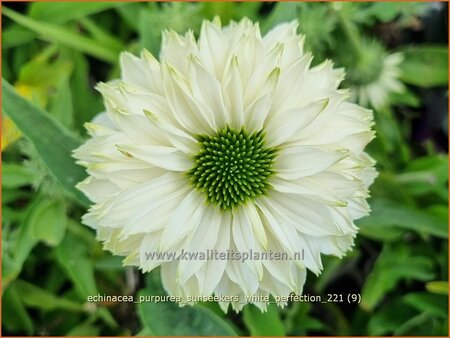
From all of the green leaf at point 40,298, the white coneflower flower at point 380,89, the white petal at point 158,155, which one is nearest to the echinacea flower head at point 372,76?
the white coneflower flower at point 380,89

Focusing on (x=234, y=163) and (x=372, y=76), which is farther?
(x=372, y=76)

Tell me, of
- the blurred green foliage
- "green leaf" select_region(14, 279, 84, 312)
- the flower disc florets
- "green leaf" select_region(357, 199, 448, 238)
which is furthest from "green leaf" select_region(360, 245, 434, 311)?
"green leaf" select_region(14, 279, 84, 312)

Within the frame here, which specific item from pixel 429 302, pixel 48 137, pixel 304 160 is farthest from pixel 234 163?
pixel 429 302

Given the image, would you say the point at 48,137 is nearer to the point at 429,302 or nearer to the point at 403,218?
the point at 403,218

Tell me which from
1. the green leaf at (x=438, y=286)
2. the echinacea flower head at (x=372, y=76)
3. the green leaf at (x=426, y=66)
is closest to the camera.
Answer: the green leaf at (x=438, y=286)

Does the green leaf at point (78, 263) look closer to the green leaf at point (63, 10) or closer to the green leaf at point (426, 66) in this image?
the green leaf at point (63, 10)

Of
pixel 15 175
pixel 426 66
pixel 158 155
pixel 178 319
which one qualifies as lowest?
pixel 178 319

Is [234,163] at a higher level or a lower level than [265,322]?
higher
